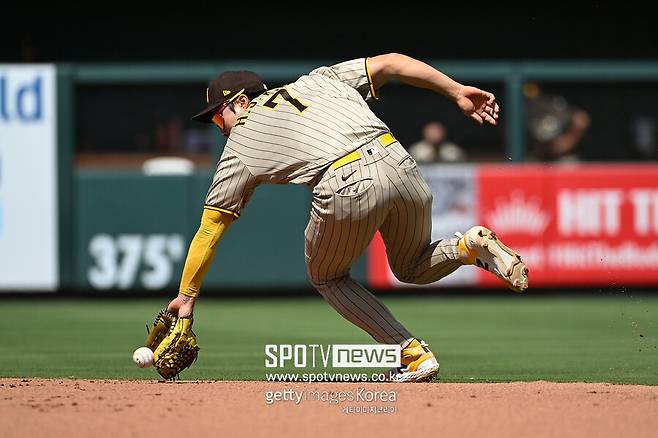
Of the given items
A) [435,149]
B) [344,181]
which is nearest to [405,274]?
[344,181]

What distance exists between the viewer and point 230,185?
573cm

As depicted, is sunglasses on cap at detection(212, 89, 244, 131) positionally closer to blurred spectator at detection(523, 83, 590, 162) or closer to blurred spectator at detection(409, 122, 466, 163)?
blurred spectator at detection(409, 122, 466, 163)

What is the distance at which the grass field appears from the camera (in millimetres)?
6945

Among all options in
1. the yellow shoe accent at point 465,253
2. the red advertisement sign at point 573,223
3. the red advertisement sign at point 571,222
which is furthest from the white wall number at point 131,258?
the yellow shoe accent at point 465,253

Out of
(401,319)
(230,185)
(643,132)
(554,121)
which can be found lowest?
(401,319)

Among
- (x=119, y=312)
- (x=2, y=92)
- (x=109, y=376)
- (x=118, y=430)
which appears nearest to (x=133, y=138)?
(x=2, y=92)

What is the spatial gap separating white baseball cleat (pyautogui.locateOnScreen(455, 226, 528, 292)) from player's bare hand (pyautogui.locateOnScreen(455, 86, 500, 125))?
508 mm

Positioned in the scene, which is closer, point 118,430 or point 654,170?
point 118,430

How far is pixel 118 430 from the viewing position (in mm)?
4688

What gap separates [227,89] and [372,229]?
921 mm

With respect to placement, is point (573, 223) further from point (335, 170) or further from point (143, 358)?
point (143, 358)

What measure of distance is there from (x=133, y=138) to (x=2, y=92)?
1.28 m

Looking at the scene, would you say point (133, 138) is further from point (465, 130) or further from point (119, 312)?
point (465, 130)

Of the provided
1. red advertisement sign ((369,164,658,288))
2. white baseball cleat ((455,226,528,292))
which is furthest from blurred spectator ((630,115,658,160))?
white baseball cleat ((455,226,528,292))
